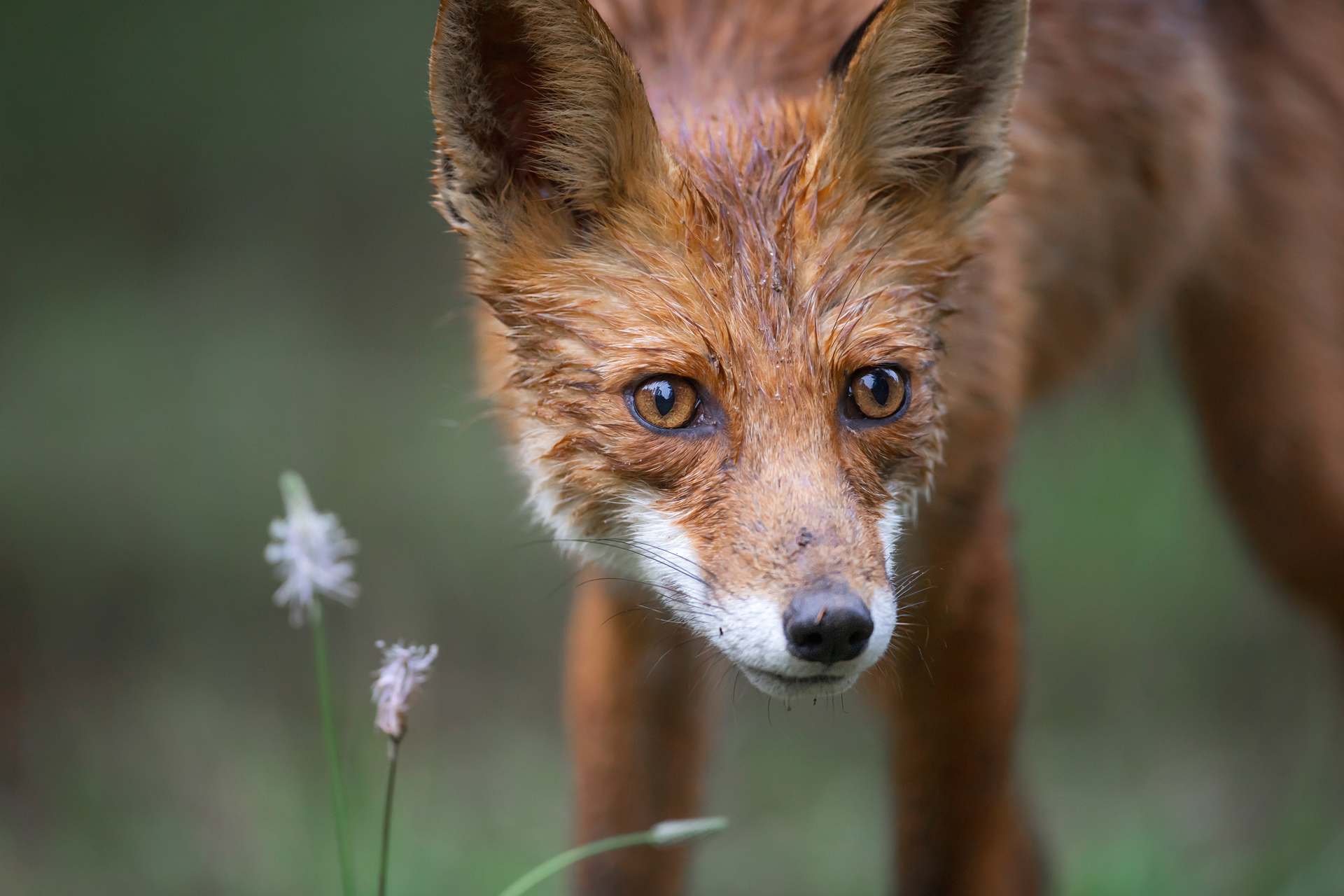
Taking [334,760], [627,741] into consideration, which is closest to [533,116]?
[334,760]

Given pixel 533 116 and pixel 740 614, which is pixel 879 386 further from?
pixel 533 116

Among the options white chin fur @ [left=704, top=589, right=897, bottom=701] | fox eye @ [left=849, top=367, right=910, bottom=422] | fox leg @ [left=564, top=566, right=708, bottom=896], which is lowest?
fox leg @ [left=564, top=566, right=708, bottom=896]

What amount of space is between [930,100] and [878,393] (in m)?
0.71

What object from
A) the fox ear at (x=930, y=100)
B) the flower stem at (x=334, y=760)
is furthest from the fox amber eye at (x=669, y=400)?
the flower stem at (x=334, y=760)

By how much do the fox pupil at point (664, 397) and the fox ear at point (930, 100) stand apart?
64 centimetres

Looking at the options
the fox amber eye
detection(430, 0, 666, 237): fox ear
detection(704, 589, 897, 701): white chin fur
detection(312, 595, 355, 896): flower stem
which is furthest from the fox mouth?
detection(430, 0, 666, 237): fox ear

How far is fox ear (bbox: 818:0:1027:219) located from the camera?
7.80 ft

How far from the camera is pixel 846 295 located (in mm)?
2396

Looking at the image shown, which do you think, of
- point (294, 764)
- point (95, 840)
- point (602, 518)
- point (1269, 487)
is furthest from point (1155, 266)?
point (95, 840)

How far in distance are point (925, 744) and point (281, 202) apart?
4704 mm

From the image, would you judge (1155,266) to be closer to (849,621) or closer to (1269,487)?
(1269,487)

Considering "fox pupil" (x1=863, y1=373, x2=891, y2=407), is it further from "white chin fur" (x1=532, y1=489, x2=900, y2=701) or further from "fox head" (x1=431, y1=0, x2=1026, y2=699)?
"white chin fur" (x1=532, y1=489, x2=900, y2=701)

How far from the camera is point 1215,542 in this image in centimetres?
528

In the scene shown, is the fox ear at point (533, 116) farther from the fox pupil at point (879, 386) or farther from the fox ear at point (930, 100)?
the fox pupil at point (879, 386)
